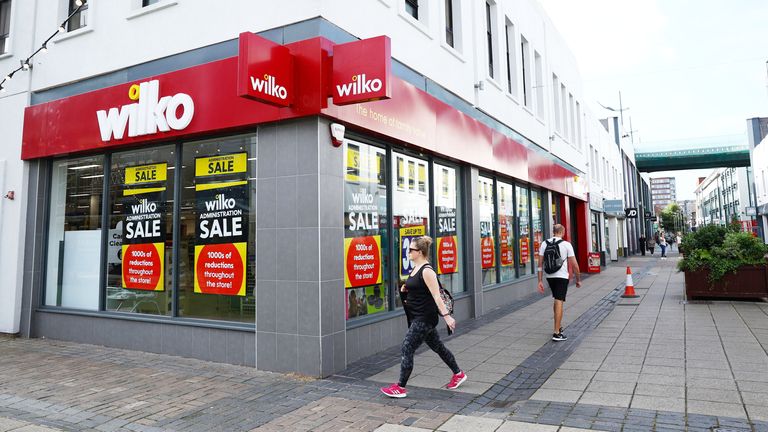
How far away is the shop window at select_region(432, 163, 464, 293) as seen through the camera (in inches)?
371

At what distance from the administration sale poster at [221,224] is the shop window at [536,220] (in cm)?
1060

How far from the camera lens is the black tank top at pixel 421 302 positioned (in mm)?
5070

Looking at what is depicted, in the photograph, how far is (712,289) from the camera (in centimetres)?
1118

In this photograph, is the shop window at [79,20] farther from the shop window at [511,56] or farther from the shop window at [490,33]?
the shop window at [511,56]

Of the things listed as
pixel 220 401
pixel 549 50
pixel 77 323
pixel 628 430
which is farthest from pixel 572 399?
pixel 549 50

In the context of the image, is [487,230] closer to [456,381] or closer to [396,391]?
[456,381]

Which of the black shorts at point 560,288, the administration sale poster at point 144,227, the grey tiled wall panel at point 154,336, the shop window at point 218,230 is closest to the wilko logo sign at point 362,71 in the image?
the shop window at point 218,230

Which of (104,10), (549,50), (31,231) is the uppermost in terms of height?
(549,50)

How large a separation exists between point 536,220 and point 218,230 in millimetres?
11586

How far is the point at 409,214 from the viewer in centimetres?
848

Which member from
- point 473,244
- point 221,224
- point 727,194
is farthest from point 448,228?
point 727,194

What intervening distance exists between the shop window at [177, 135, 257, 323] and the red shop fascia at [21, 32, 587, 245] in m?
0.43

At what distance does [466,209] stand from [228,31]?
6.00m

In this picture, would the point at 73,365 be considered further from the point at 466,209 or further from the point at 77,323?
the point at 466,209
